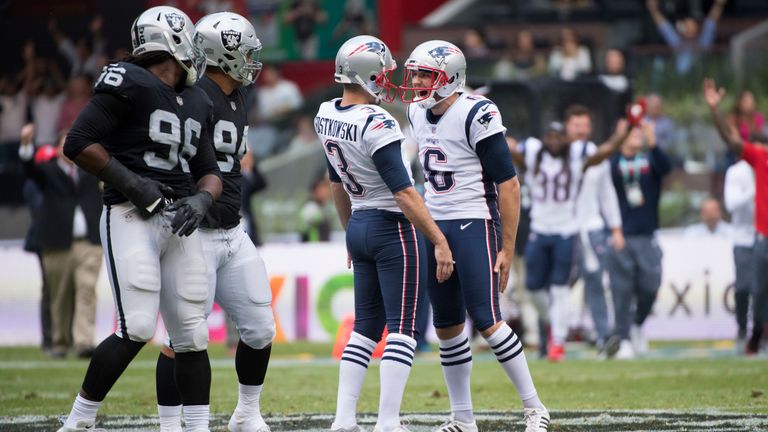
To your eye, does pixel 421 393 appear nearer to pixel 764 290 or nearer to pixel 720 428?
pixel 720 428

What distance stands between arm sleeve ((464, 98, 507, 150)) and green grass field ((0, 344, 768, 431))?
1.59 metres

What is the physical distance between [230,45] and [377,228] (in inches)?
46.5

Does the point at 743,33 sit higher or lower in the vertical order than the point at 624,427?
higher

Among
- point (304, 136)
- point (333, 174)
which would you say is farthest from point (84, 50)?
point (333, 174)

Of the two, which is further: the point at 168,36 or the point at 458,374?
the point at 458,374

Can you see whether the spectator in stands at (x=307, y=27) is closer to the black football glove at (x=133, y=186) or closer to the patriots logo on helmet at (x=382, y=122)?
the patriots logo on helmet at (x=382, y=122)

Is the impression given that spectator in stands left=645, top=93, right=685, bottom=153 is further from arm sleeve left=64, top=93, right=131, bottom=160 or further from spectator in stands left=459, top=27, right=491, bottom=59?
arm sleeve left=64, top=93, right=131, bottom=160

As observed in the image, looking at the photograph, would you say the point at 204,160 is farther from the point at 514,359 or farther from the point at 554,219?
the point at 554,219

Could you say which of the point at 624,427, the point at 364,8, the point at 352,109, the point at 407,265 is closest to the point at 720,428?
the point at 624,427

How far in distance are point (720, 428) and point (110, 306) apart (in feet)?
30.4

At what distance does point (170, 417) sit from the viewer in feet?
21.7

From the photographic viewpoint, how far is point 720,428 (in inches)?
280

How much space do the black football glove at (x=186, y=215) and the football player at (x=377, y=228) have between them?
3.05ft

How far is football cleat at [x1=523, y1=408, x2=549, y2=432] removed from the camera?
688 centimetres
